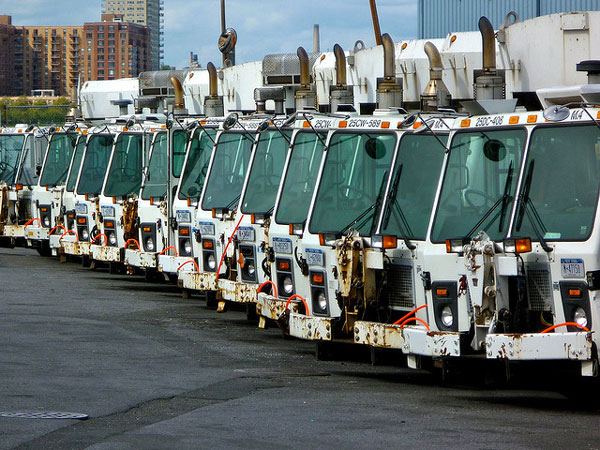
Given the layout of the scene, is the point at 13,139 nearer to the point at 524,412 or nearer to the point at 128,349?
the point at 128,349

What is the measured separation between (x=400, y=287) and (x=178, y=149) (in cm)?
821

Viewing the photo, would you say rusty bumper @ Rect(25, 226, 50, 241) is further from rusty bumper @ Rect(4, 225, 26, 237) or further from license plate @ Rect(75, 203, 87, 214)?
license plate @ Rect(75, 203, 87, 214)

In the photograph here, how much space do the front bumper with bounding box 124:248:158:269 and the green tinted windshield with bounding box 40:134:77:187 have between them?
4.93 metres

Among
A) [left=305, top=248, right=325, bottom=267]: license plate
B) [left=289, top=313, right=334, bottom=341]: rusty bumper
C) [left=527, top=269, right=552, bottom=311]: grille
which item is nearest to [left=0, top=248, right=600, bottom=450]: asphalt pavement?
[left=289, top=313, right=334, bottom=341]: rusty bumper

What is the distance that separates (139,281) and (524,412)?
13.2 metres

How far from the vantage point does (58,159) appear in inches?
1028

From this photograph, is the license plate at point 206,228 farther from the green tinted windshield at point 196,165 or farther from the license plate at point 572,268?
the license plate at point 572,268

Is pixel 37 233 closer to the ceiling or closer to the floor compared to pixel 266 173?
closer to the floor

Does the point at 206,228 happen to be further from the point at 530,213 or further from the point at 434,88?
the point at 530,213

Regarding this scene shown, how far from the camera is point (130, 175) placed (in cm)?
2262

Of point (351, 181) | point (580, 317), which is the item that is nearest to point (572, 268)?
point (580, 317)

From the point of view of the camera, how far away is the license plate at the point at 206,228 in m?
17.6

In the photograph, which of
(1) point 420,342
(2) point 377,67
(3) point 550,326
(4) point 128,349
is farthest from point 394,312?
(2) point 377,67

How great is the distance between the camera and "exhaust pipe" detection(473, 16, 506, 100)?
1434 centimetres
